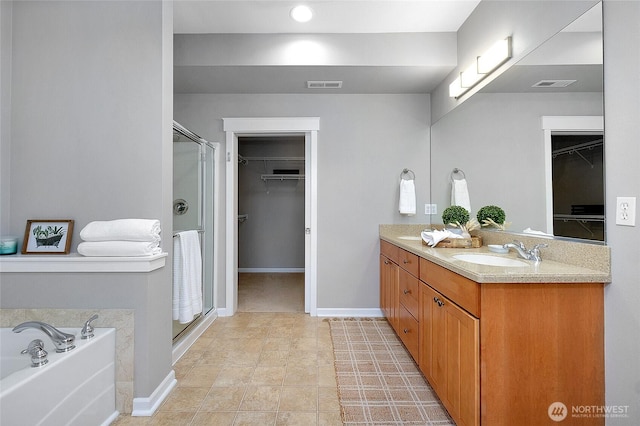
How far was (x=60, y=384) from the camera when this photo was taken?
1.31 meters

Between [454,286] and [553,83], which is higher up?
[553,83]

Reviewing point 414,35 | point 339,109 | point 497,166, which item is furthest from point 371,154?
point 497,166

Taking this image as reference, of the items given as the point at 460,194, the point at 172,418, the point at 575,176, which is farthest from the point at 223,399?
the point at 460,194

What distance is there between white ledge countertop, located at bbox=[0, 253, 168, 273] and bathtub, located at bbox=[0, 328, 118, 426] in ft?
1.03

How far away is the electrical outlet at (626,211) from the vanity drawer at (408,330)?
47.6 inches

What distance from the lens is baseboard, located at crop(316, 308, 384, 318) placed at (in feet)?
10.4

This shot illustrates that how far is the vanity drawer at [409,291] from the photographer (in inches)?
81.2

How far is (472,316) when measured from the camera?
130 centimetres

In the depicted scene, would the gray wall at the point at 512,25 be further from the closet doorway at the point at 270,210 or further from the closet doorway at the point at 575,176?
the closet doorway at the point at 270,210

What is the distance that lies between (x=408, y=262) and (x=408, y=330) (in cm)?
49

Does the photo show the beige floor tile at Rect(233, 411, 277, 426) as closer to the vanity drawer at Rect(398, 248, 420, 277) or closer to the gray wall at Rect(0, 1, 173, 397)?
the gray wall at Rect(0, 1, 173, 397)

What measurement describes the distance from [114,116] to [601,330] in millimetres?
2614

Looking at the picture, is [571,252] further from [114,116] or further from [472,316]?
[114,116]

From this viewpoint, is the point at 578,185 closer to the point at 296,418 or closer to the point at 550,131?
the point at 550,131
